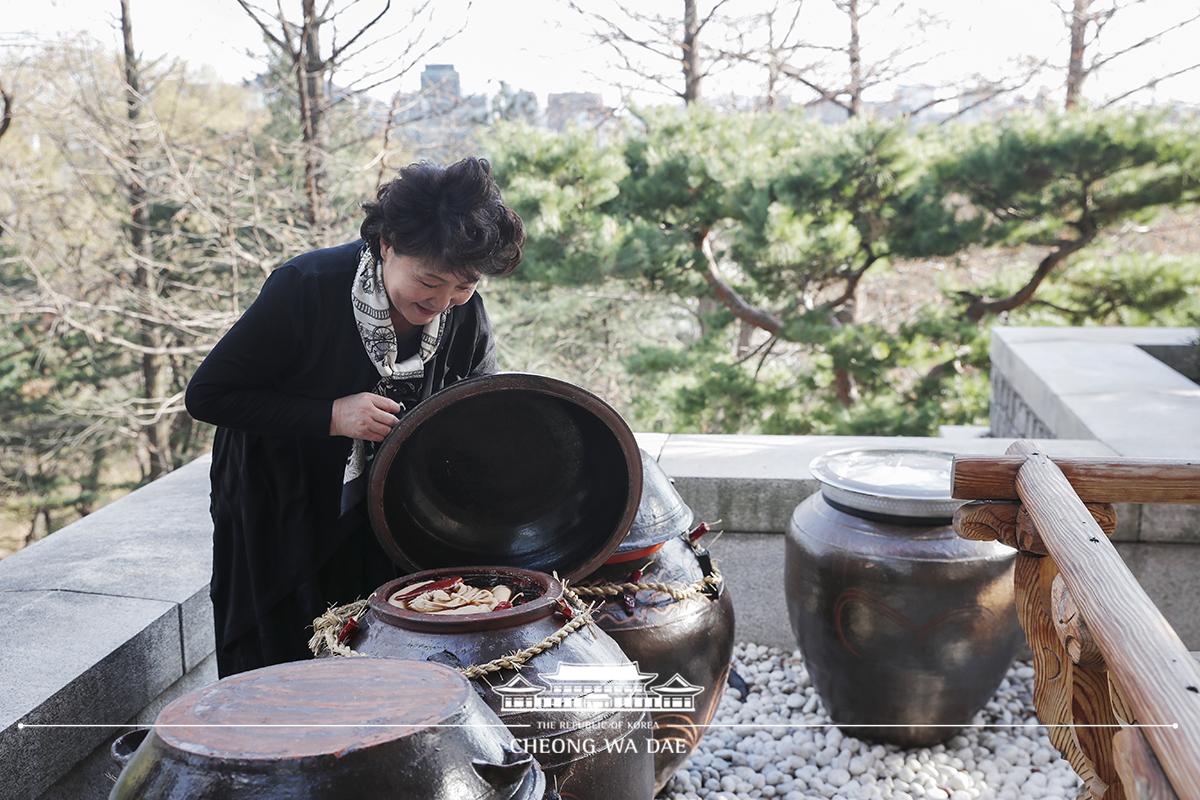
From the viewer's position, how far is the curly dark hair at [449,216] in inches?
91.6

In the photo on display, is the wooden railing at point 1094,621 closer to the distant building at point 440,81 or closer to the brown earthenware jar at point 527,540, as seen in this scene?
the brown earthenware jar at point 527,540

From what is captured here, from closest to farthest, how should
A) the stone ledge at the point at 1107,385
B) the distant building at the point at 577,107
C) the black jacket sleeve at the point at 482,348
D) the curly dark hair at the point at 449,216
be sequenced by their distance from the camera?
the curly dark hair at the point at 449,216
the black jacket sleeve at the point at 482,348
the stone ledge at the point at 1107,385
the distant building at the point at 577,107

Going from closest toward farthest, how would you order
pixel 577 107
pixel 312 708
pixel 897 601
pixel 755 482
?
pixel 312 708
pixel 897 601
pixel 755 482
pixel 577 107

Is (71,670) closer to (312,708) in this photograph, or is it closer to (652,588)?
(312,708)

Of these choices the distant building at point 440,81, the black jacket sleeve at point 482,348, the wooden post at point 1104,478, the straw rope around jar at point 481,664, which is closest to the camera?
the straw rope around jar at point 481,664

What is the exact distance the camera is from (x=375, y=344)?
2494 mm

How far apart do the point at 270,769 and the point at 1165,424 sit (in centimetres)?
497

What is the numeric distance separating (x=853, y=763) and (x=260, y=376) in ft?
8.34

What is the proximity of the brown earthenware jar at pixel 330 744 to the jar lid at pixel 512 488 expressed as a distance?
0.93 m

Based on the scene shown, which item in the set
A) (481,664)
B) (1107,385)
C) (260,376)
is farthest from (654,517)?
(1107,385)

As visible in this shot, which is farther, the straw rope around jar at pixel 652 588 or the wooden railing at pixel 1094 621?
the straw rope around jar at pixel 652 588

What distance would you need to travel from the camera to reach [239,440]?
2604 millimetres

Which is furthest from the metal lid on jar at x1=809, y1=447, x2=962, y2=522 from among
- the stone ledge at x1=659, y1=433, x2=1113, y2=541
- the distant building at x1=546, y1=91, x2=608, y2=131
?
the distant building at x1=546, y1=91, x2=608, y2=131

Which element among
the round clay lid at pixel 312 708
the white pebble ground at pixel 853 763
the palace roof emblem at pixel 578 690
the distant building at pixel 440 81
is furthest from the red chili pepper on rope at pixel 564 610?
the distant building at pixel 440 81
